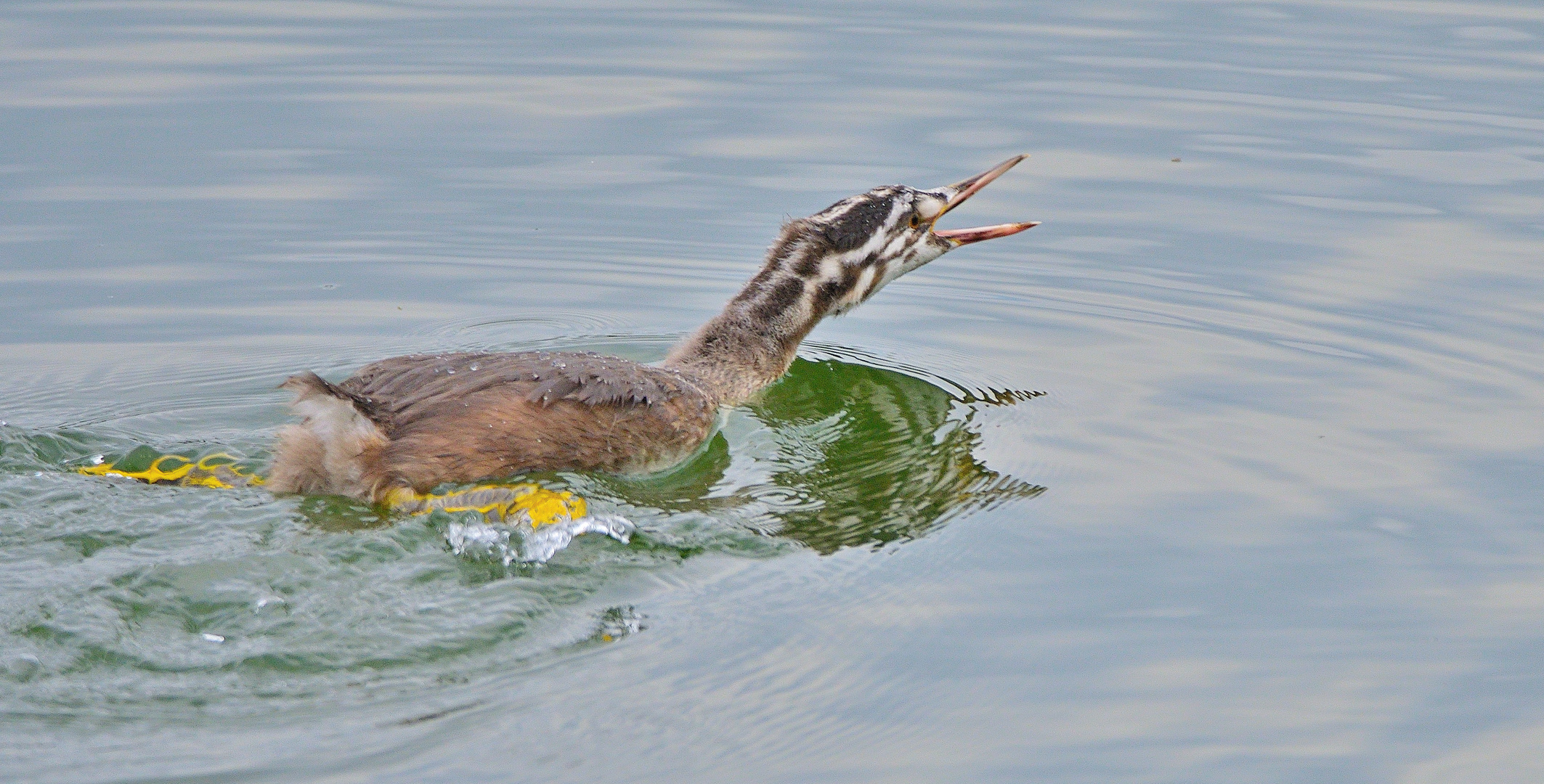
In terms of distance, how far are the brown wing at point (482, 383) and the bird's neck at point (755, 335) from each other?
79cm

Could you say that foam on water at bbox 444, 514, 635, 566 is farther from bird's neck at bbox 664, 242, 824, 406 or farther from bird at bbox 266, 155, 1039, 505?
bird's neck at bbox 664, 242, 824, 406

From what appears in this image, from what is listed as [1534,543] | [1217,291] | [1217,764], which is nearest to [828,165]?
[1217,291]

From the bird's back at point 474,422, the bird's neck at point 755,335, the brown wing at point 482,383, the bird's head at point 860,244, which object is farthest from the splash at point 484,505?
the bird's head at point 860,244

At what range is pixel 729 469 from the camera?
7113mm

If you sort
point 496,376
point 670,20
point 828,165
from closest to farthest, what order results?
point 496,376 → point 828,165 → point 670,20

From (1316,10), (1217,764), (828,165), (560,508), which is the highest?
(1316,10)

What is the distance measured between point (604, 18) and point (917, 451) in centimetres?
762

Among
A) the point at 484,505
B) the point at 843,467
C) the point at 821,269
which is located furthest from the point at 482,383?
the point at 821,269

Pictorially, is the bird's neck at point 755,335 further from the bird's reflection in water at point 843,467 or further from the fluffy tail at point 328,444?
the fluffy tail at point 328,444

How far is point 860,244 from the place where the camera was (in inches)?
323

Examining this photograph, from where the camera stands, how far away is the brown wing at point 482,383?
6.35 meters

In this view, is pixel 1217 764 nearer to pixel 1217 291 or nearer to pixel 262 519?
pixel 262 519

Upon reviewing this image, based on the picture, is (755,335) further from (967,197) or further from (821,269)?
(967,197)

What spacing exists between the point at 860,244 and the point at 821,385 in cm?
71
